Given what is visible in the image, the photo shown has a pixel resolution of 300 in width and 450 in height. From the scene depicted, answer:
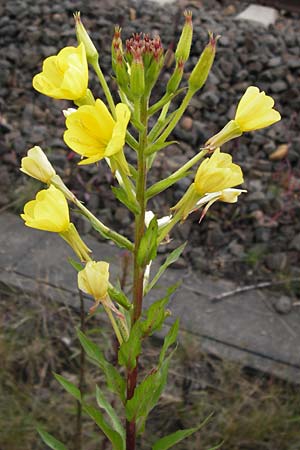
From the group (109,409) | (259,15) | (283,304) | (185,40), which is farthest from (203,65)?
(259,15)

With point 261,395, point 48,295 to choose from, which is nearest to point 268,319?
point 261,395

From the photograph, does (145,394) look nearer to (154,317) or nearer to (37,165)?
(154,317)

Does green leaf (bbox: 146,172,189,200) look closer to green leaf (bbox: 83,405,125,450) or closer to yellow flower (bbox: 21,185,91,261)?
yellow flower (bbox: 21,185,91,261)

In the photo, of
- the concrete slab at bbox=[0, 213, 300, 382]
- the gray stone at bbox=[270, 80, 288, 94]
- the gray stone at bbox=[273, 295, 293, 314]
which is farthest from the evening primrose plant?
the gray stone at bbox=[270, 80, 288, 94]

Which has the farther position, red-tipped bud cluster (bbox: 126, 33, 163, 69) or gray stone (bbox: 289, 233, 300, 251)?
gray stone (bbox: 289, 233, 300, 251)

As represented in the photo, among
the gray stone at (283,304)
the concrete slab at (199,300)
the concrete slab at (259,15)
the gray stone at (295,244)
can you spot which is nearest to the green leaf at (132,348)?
the concrete slab at (199,300)

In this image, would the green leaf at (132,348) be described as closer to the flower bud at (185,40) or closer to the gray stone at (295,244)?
the flower bud at (185,40)
